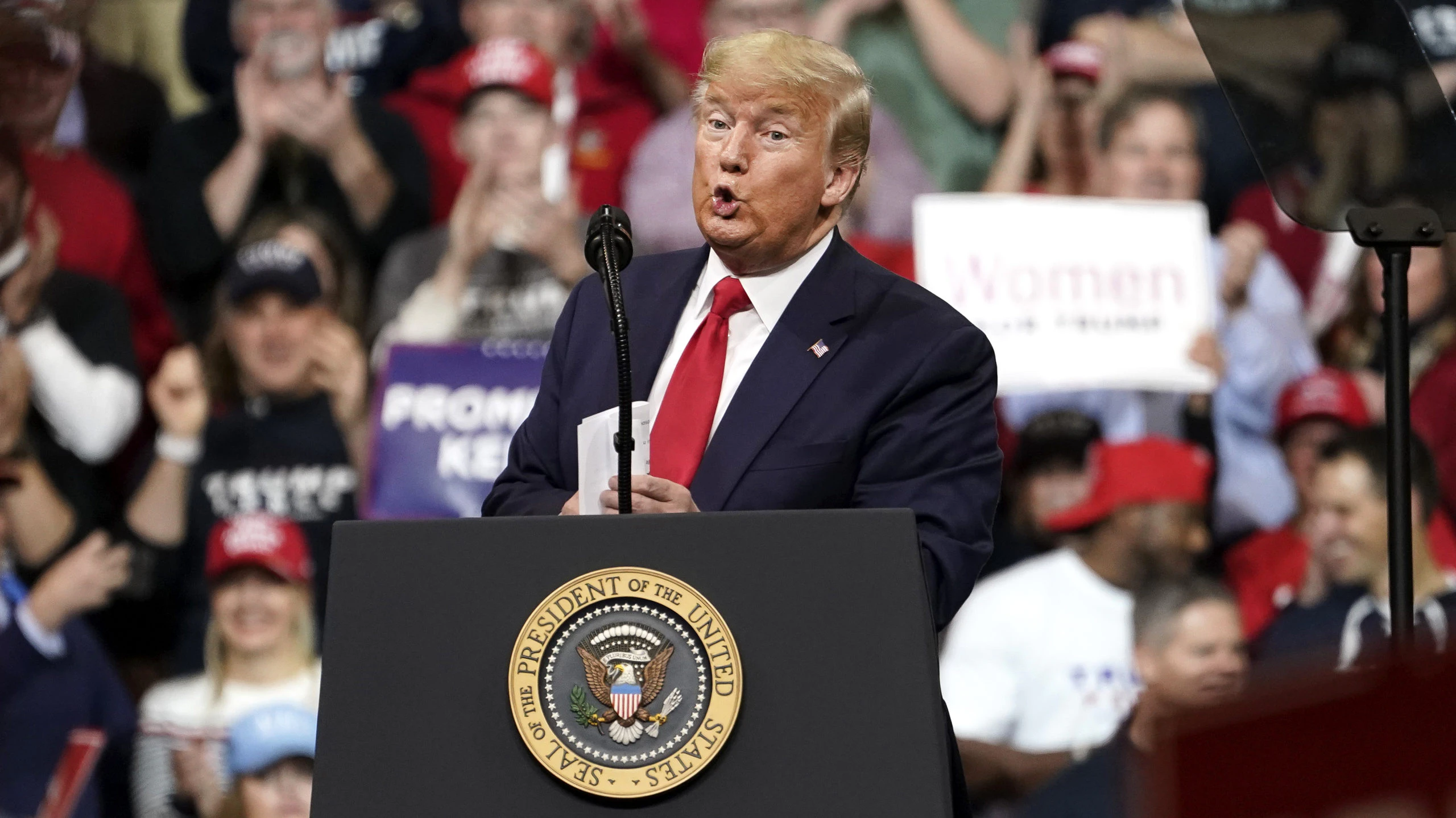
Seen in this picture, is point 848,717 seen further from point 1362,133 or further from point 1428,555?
point 1428,555

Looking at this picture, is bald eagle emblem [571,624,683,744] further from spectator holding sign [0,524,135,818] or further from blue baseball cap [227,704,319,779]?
spectator holding sign [0,524,135,818]

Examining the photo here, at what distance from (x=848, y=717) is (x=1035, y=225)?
11.9 ft

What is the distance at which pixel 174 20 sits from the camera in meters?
5.54

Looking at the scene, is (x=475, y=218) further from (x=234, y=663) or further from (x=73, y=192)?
(x=234, y=663)

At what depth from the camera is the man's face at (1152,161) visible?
5.26m

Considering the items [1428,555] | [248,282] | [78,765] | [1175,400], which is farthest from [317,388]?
[1428,555]

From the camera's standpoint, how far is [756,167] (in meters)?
2.05

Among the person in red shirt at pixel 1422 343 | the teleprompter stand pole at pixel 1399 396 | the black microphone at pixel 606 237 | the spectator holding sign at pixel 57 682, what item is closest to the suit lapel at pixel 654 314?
the black microphone at pixel 606 237

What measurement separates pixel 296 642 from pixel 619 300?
130 inches

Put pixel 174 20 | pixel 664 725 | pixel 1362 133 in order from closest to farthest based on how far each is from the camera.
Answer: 1. pixel 664 725
2. pixel 1362 133
3. pixel 174 20

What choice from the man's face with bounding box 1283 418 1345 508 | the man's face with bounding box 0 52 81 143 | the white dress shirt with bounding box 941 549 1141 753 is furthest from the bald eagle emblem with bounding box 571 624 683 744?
the man's face with bounding box 0 52 81 143

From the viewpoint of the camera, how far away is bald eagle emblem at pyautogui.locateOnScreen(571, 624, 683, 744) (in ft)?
5.30

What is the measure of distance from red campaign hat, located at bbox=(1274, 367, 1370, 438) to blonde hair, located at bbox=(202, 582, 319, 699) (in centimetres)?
269

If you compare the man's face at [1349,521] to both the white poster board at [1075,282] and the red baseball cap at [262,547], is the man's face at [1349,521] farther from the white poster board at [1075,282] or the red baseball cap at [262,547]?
the red baseball cap at [262,547]
